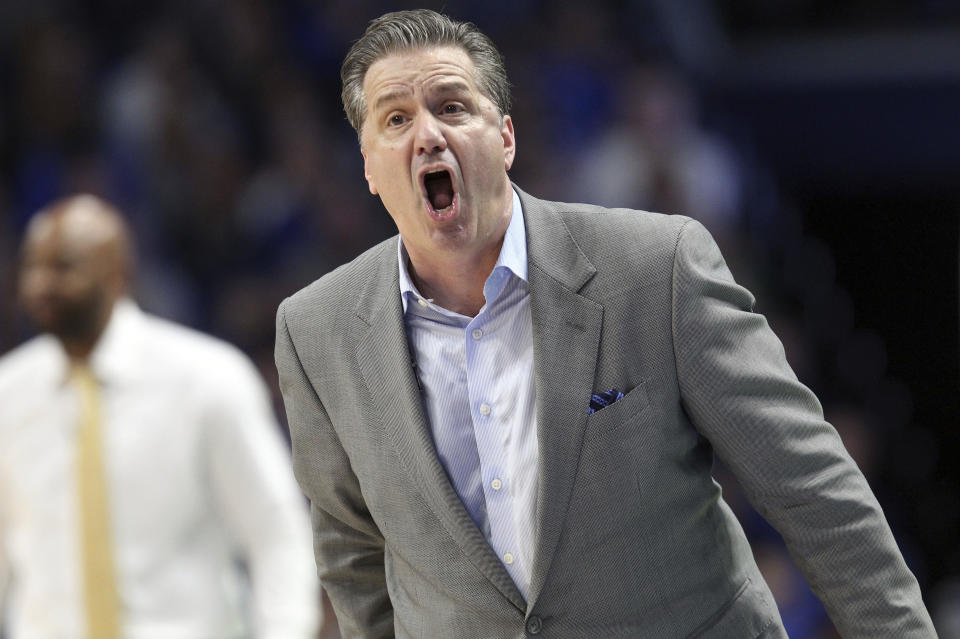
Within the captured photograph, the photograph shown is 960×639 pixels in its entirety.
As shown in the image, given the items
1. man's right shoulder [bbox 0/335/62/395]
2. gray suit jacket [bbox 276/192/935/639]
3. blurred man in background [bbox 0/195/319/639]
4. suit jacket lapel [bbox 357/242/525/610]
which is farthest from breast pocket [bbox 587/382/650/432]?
man's right shoulder [bbox 0/335/62/395]

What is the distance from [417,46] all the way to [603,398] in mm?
591

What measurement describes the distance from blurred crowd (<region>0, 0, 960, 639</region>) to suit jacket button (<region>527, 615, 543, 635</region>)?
141 inches

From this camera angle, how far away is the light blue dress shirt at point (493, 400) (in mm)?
2010

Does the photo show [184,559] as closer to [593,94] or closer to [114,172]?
[114,172]

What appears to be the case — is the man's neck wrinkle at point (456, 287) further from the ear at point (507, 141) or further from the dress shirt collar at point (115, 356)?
the dress shirt collar at point (115, 356)

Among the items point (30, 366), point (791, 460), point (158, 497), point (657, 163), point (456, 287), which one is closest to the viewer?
point (791, 460)

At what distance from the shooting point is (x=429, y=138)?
79.9 inches

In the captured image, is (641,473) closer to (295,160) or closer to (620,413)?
(620,413)

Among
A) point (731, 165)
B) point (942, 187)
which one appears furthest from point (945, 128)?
point (731, 165)

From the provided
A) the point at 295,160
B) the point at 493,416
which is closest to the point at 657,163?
the point at 295,160

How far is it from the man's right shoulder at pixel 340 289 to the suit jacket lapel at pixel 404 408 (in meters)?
0.01

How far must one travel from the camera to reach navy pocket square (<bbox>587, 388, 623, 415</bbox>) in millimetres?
1986

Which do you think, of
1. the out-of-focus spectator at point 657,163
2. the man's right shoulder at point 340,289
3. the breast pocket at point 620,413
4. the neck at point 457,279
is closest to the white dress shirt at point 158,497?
the man's right shoulder at point 340,289

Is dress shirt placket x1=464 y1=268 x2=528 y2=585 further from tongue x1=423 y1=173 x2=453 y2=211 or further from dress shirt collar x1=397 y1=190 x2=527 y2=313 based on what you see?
tongue x1=423 y1=173 x2=453 y2=211
